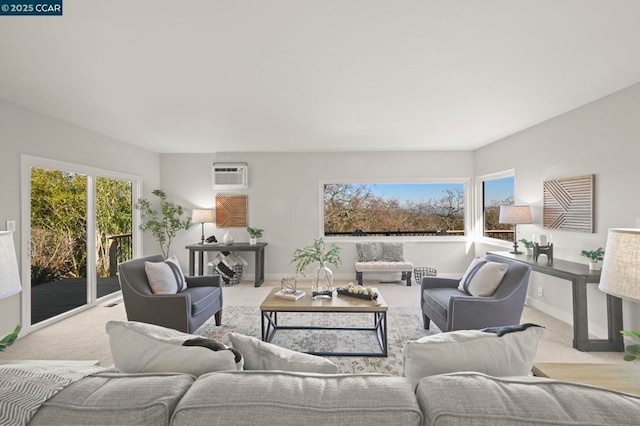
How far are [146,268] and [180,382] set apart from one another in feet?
8.89

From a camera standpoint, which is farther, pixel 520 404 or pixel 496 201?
pixel 496 201

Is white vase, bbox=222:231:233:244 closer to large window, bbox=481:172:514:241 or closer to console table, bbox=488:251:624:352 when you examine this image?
large window, bbox=481:172:514:241

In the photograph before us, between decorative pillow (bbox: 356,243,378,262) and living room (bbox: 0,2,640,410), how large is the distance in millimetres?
272

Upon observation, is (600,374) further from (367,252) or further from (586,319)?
(367,252)

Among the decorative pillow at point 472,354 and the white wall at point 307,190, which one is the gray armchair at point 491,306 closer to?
the decorative pillow at point 472,354

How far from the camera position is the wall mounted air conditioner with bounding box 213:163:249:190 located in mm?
5996

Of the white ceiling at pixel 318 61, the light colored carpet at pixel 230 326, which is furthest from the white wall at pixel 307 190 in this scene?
the white ceiling at pixel 318 61

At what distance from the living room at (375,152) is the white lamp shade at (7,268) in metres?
1.40

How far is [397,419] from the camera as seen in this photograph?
0.74 m

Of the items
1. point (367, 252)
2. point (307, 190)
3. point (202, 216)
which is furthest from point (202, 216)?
point (367, 252)

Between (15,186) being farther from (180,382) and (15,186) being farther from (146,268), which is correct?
(180,382)

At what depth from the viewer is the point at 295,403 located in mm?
771

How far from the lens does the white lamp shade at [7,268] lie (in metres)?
1.28

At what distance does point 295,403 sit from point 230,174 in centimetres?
561
